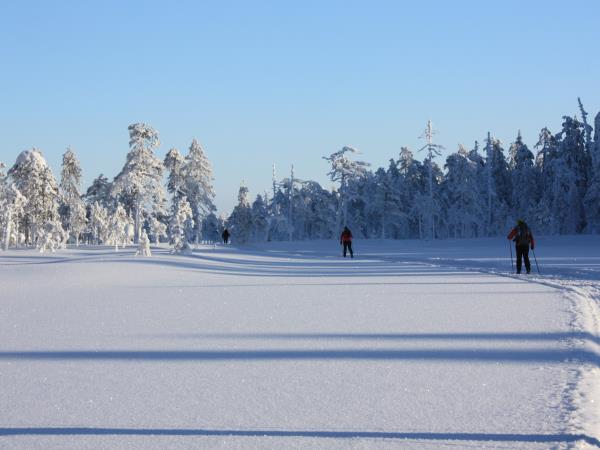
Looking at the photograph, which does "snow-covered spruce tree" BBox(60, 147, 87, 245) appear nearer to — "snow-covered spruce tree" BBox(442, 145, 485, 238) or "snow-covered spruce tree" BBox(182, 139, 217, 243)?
"snow-covered spruce tree" BBox(182, 139, 217, 243)

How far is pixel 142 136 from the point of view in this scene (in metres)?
59.1

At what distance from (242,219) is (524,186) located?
3554 centimetres

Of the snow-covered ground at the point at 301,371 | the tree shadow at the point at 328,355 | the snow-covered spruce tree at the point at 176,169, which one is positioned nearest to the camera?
the snow-covered ground at the point at 301,371

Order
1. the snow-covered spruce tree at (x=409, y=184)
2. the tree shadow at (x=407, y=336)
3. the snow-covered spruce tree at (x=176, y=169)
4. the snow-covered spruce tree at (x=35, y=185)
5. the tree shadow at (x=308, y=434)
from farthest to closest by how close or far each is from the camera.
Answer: the snow-covered spruce tree at (x=409, y=184) < the snow-covered spruce tree at (x=176, y=169) < the snow-covered spruce tree at (x=35, y=185) < the tree shadow at (x=407, y=336) < the tree shadow at (x=308, y=434)

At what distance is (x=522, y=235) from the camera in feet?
69.3

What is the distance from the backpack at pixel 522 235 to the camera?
2086 centimetres

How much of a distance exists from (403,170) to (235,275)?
74750 mm

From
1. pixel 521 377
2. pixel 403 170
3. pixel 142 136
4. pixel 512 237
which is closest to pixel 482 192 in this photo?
pixel 403 170

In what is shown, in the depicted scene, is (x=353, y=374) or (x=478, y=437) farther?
(x=353, y=374)

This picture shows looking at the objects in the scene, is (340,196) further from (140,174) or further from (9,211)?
(9,211)

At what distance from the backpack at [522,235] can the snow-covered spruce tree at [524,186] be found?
5253cm

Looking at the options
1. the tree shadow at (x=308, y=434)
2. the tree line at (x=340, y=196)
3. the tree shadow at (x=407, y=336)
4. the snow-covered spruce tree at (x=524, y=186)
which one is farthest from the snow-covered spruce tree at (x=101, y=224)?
the tree shadow at (x=308, y=434)

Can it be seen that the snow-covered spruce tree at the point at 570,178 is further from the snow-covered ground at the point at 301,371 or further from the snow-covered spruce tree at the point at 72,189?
the snow-covered ground at the point at 301,371

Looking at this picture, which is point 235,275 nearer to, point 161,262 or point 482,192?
point 161,262
